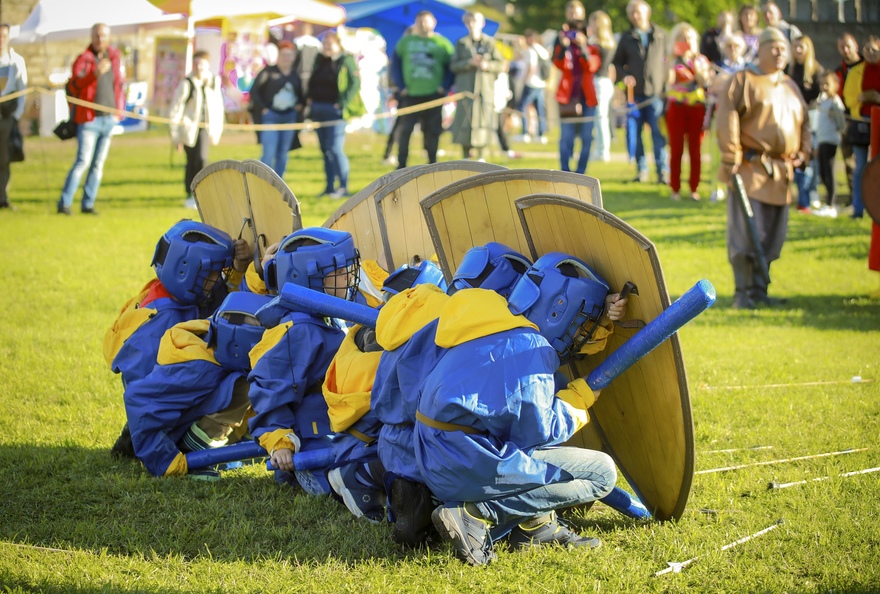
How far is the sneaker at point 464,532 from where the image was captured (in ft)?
12.0

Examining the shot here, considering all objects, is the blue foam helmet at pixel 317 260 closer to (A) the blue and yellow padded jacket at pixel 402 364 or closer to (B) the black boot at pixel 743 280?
(A) the blue and yellow padded jacket at pixel 402 364

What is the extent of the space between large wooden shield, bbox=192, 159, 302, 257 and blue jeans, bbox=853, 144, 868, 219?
29.6 ft

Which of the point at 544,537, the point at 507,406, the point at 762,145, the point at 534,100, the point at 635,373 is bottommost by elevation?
the point at 544,537

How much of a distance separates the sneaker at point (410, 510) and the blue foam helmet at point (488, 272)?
2.51ft

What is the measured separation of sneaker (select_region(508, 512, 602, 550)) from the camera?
393 centimetres

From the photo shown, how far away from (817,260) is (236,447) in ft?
26.9

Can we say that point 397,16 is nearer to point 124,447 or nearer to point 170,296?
point 170,296

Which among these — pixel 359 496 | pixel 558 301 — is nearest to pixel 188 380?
pixel 359 496

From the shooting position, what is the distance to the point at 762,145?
844 cm

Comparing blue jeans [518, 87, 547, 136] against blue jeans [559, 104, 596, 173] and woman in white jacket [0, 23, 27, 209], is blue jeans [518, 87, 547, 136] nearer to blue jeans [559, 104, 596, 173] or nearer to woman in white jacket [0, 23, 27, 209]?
blue jeans [559, 104, 596, 173]

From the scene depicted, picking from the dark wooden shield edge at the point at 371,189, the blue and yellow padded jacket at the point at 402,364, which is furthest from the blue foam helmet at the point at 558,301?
the dark wooden shield edge at the point at 371,189

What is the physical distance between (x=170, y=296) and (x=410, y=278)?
138cm

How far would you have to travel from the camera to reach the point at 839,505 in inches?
172

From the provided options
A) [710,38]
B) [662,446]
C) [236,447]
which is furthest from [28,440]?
[710,38]
